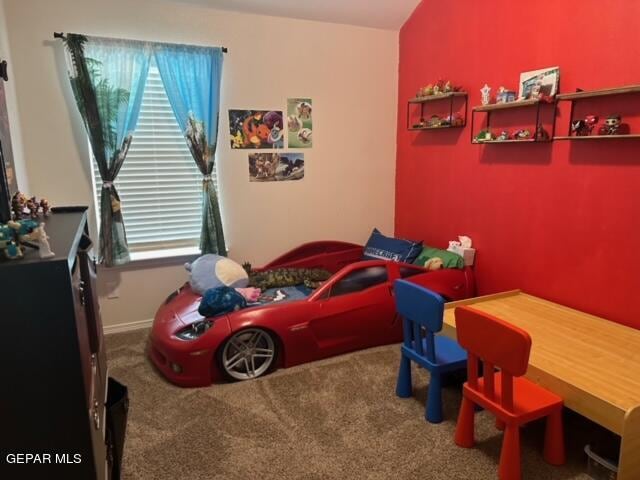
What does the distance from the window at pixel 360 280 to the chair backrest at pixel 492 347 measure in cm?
106

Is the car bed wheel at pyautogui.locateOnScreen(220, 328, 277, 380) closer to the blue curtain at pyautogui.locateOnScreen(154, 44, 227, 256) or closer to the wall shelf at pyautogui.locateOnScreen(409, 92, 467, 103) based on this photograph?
the blue curtain at pyautogui.locateOnScreen(154, 44, 227, 256)

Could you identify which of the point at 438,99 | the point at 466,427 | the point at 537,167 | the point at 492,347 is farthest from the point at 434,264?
the point at 492,347

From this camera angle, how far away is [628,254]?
2236mm

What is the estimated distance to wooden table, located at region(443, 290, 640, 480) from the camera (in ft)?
5.00

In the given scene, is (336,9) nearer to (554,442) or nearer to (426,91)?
(426,91)

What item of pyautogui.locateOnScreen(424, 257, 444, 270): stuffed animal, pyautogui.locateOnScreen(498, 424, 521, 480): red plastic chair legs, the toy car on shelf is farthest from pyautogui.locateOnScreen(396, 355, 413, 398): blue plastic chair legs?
pyautogui.locateOnScreen(424, 257, 444, 270): stuffed animal

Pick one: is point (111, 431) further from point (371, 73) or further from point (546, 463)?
point (371, 73)

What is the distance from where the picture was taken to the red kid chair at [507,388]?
1631 mm

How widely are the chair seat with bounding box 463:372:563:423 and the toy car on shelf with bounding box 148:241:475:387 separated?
105 centimetres

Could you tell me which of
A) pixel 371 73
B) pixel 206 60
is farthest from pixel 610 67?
pixel 206 60

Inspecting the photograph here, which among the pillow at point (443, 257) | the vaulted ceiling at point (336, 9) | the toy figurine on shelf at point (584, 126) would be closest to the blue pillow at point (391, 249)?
the pillow at point (443, 257)

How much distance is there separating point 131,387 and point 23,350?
1.57 metres

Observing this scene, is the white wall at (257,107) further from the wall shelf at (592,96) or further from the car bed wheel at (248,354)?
the wall shelf at (592,96)

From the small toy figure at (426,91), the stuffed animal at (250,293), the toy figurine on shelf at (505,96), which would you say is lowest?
the stuffed animal at (250,293)
